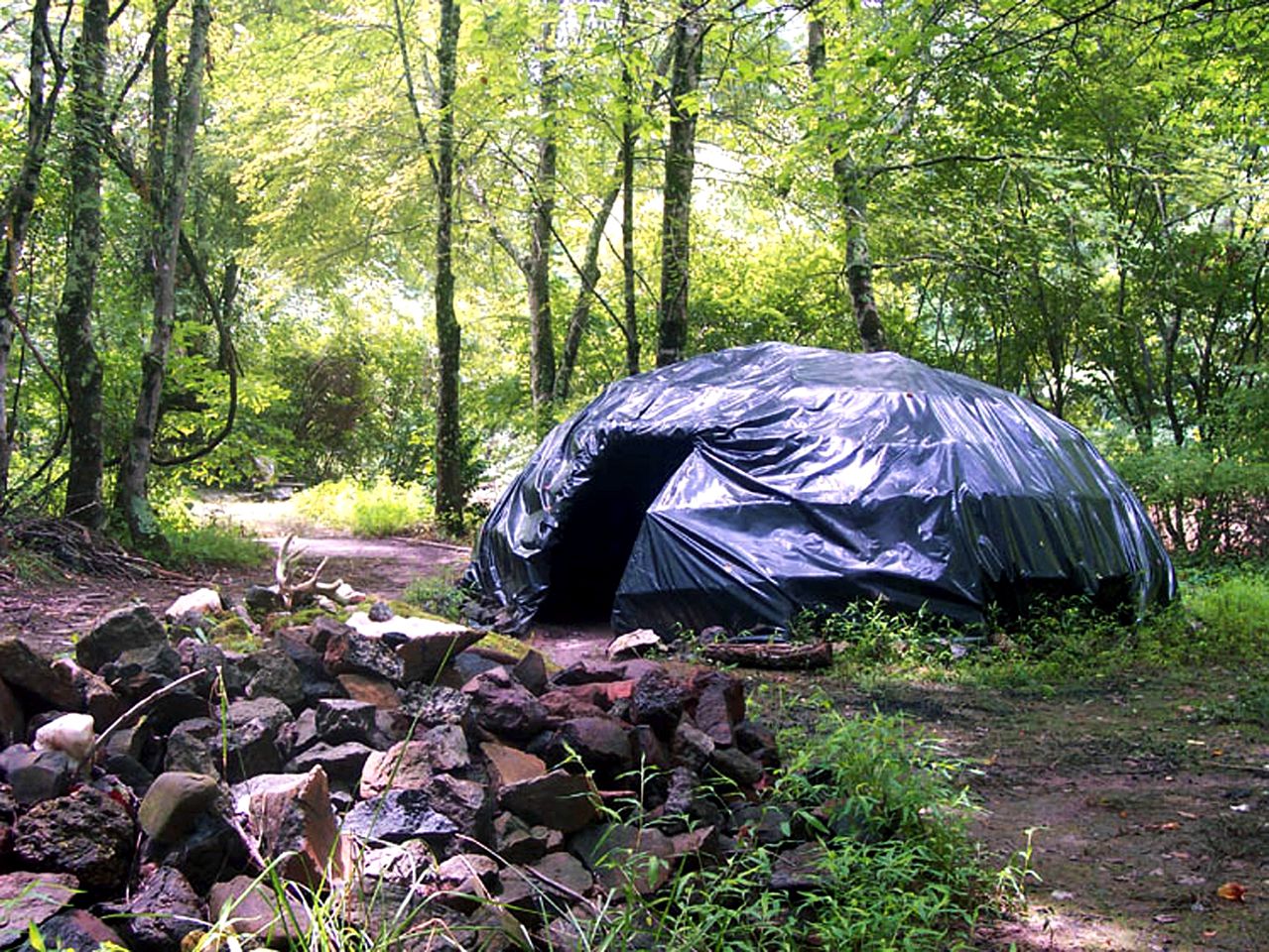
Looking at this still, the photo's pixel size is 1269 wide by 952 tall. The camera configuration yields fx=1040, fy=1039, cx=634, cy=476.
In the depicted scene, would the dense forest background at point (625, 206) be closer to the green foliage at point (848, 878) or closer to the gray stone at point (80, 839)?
the green foliage at point (848, 878)

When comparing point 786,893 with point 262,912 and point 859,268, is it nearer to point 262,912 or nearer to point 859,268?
point 262,912

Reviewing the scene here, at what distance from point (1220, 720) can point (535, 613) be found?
14.4ft

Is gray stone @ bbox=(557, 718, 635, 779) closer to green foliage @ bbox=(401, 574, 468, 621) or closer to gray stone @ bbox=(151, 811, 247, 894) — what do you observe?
gray stone @ bbox=(151, 811, 247, 894)

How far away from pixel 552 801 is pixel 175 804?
91 cm

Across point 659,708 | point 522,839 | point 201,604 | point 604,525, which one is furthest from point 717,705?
point 604,525

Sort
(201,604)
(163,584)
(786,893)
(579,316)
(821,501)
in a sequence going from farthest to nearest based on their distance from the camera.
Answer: (579,316) < (163,584) < (821,501) < (201,604) < (786,893)

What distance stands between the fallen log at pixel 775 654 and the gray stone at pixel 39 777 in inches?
161

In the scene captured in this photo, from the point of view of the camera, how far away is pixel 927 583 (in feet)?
20.3

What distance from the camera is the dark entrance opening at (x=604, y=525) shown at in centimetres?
756

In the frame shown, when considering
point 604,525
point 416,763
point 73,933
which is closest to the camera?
point 73,933

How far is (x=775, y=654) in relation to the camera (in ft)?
19.2

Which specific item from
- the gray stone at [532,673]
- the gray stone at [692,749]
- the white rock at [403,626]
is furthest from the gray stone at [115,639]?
the gray stone at [692,749]

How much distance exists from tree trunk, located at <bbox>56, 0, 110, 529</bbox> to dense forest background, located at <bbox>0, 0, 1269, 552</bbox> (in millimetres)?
29

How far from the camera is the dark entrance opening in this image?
7562 mm
